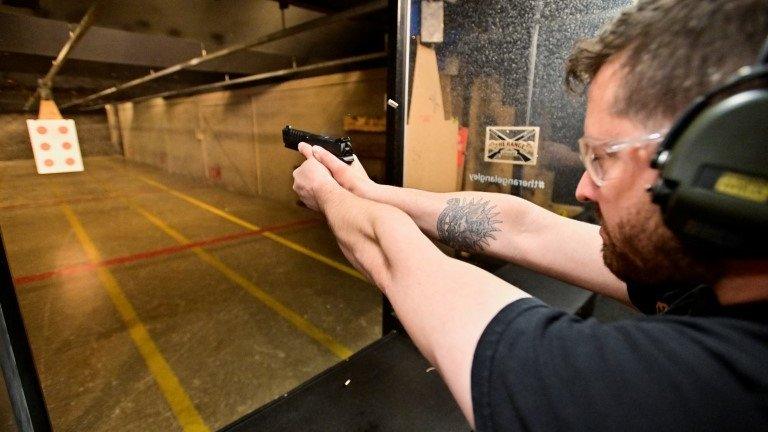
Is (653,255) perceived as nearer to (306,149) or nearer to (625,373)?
(625,373)

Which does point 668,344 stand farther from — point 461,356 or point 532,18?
point 532,18

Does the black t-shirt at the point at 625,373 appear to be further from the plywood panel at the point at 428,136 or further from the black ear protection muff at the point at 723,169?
the plywood panel at the point at 428,136

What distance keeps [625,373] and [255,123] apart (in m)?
6.93


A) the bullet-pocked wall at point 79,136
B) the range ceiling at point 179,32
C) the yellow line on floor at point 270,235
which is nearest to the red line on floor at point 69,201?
the yellow line on floor at point 270,235

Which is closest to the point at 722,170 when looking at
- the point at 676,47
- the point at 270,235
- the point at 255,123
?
the point at 676,47

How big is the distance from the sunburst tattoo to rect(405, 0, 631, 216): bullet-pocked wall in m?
0.80

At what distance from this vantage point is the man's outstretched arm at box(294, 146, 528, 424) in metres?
0.54

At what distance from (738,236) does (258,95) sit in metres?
6.85

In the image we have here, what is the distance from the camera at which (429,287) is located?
2.05 feet

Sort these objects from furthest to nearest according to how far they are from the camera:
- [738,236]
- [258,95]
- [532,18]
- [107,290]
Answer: [258,95] < [107,290] < [532,18] < [738,236]

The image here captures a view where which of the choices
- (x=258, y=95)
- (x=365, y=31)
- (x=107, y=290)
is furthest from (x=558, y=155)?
(x=258, y=95)

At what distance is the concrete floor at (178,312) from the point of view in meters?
1.96

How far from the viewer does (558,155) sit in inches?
70.2

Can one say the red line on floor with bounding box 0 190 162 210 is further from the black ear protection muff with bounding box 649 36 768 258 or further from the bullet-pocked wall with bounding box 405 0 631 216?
the black ear protection muff with bounding box 649 36 768 258
